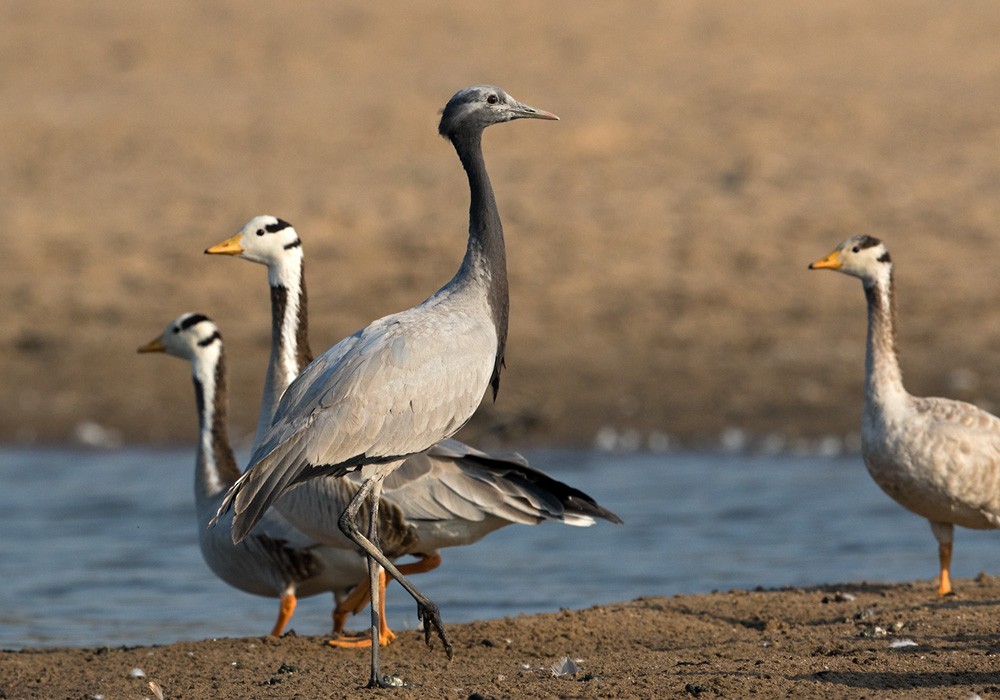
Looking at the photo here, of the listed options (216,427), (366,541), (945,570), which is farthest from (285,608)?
(945,570)

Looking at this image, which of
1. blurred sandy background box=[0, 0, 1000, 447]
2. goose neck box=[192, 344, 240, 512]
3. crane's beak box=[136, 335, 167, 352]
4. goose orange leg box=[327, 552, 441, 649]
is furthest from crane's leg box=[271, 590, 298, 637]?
blurred sandy background box=[0, 0, 1000, 447]

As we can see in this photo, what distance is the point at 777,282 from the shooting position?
45.1 ft

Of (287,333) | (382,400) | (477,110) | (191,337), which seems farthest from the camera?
(191,337)

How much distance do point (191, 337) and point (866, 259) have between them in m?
3.62

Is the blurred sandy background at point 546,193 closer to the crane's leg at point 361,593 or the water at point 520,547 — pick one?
the water at point 520,547

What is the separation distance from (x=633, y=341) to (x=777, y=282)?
144cm

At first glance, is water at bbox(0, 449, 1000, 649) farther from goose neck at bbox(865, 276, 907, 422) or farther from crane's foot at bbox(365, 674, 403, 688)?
crane's foot at bbox(365, 674, 403, 688)

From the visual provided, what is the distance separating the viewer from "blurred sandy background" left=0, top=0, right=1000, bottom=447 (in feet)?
42.3

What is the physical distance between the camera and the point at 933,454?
289 inches

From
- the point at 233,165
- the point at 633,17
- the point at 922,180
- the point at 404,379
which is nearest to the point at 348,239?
the point at 233,165

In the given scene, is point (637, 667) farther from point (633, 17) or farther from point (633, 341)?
point (633, 17)

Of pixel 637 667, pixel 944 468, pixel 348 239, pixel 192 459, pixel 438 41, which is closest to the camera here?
pixel 637 667

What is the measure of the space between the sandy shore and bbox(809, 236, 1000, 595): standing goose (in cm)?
36

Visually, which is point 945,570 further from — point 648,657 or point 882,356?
point 648,657
